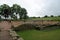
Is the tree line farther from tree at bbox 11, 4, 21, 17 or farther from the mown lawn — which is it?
the mown lawn

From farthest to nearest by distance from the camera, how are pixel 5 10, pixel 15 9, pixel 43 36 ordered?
pixel 5 10 < pixel 15 9 < pixel 43 36

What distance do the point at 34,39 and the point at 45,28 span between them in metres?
7.13

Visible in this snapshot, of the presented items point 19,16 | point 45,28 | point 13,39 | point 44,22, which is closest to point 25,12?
point 19,16

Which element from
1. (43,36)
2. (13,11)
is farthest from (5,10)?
(43,36)

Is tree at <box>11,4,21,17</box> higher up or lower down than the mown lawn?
higher up

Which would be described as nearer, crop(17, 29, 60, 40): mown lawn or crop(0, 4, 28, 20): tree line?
crop(17, 29, 60, 40): mown lawn

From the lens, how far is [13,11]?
34.4 meters

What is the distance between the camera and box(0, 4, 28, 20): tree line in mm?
31312

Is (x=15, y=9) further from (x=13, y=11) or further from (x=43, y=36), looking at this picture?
(x=43, y=36)

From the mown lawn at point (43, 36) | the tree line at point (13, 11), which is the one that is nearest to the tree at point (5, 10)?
the tree line at point (13, 11)

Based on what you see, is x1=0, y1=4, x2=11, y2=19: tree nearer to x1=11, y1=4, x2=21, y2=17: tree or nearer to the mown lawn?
x1=11, y1=4, x2=21, y2=17: tree

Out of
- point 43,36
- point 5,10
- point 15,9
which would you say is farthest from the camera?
point 5,10

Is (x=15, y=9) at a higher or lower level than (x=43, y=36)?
higher

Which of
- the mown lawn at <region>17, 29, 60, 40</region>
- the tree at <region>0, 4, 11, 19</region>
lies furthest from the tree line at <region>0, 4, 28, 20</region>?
the mown lawn at <region>17, 29, 60, 40</region>
